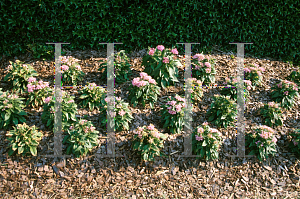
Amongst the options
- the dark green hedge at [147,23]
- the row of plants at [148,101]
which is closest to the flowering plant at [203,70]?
the row of plants at [148,101]

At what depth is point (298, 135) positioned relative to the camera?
457 centimetres

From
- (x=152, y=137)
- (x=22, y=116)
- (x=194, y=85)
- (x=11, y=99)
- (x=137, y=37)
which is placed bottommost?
(x=152, y=137)

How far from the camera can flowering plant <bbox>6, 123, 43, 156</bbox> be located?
4.00m

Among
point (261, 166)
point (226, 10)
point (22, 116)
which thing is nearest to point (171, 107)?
point (261, 166)

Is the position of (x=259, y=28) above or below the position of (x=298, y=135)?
above

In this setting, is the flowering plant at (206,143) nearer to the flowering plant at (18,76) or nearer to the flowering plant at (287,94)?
the flowering plant at (287,94)

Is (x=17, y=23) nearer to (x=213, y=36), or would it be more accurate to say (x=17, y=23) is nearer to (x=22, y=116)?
(x=22, y=116)

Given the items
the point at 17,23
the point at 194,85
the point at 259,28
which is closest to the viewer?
the point at 194,85

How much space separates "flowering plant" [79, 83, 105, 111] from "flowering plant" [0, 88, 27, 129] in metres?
1.08

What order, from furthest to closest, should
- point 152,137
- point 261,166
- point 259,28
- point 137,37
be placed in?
point 259,28, point 137,37, point 261,166, point 152,137

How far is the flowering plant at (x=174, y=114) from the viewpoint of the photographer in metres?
4.50

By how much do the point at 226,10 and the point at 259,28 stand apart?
106 cm

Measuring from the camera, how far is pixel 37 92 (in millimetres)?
4699

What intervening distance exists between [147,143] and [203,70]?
2.32m
